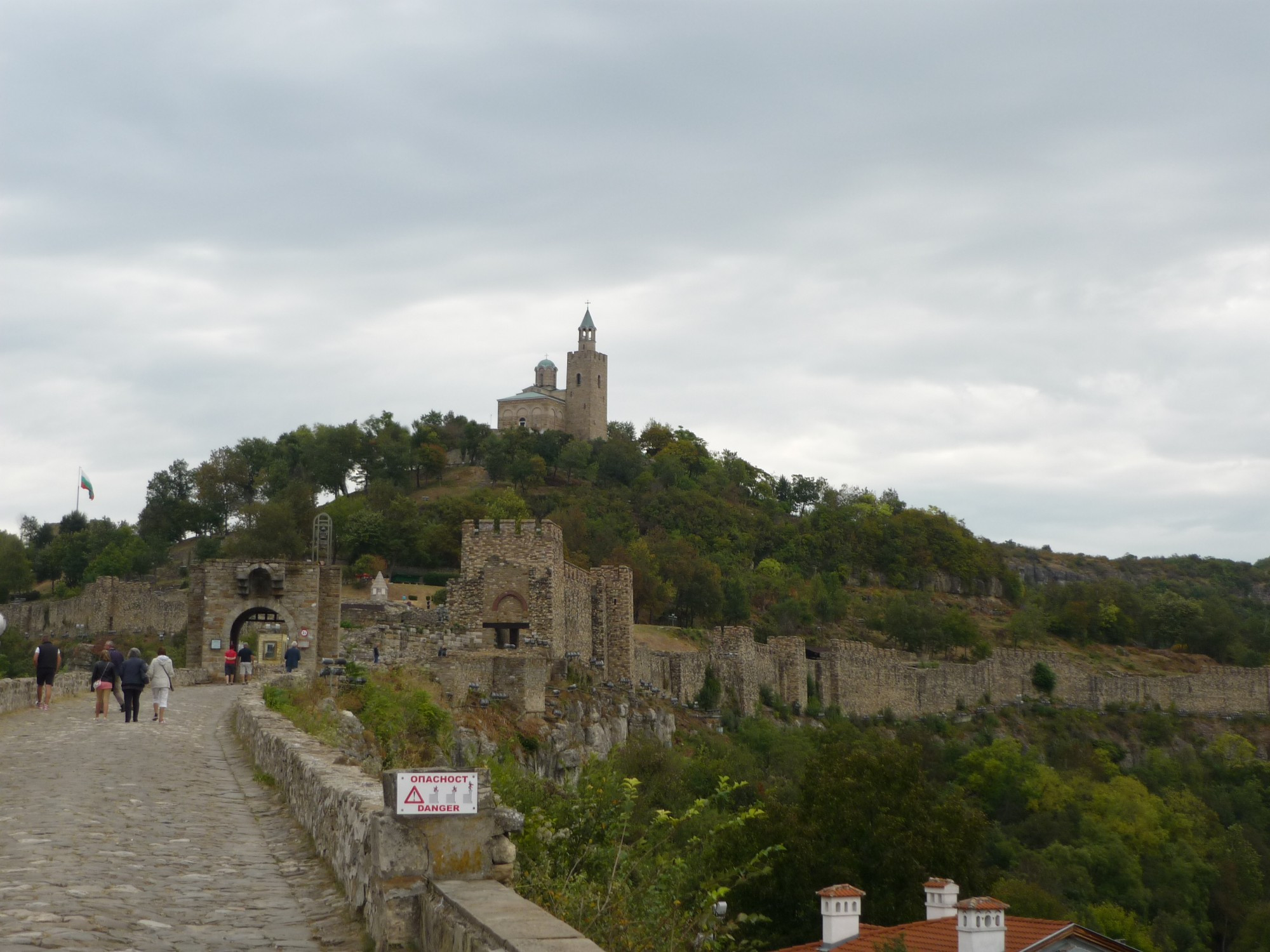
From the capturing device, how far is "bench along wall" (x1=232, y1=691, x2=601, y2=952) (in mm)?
4887

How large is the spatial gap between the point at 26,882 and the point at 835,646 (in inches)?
2341

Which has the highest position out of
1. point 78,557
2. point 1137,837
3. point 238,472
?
point 238,472

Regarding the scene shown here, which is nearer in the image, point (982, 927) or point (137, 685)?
point (982, 927)

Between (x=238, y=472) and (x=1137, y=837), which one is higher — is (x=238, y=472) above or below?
above

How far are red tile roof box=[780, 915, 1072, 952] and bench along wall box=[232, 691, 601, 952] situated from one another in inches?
447

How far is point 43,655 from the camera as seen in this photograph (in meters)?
19.8

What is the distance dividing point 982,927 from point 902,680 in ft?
165

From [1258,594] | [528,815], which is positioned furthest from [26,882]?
[1258,594]

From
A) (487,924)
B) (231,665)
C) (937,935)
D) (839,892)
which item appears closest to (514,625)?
(231,665)

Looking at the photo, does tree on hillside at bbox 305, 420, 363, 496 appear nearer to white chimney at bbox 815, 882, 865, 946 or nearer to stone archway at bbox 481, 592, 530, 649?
stone archway at bbox 481, 592, 530, 649

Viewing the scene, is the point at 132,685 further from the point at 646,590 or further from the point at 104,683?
the point at 646,590

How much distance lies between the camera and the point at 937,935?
18062mm

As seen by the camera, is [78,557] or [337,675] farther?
[78,557]

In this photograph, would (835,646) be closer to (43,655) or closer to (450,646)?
(450,646)
